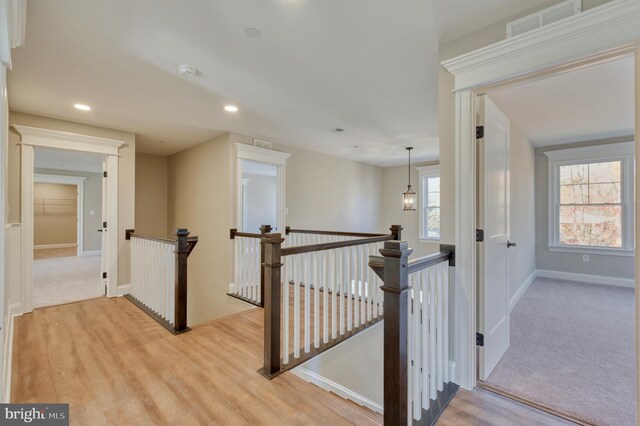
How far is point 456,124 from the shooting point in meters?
1.99

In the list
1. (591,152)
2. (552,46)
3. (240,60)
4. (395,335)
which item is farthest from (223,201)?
(591,152)

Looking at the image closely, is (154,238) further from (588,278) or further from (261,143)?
(588,278)

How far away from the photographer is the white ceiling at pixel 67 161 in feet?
19.7

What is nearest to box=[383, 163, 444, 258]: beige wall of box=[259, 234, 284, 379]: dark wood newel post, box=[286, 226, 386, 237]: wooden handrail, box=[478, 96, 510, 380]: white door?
box=[286, 226, 386, 237]: wooden handrail

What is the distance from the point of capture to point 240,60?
91.3 inches

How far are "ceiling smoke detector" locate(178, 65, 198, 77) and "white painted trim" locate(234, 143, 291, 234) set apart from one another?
74.6 inches

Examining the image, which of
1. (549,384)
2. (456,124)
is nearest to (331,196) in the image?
(456,124)

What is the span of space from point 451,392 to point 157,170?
620 centimetres

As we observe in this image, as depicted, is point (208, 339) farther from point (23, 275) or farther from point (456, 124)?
point (456, 124)

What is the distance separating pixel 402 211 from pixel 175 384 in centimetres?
627

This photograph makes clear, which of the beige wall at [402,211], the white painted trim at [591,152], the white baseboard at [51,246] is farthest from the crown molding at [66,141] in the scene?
the white painted trim at [591,152]

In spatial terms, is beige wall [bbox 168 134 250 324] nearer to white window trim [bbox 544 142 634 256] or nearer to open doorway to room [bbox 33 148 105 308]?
open doorway to room [bbox 33 148 105 308]

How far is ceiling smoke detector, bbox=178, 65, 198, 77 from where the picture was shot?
240 cm

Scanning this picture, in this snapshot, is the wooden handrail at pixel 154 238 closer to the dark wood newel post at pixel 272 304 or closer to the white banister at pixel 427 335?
the dark wood newel post at pixel 272 304
